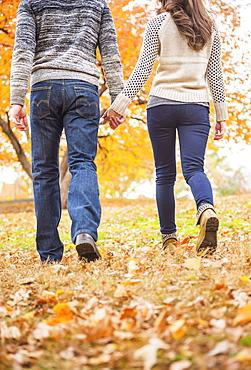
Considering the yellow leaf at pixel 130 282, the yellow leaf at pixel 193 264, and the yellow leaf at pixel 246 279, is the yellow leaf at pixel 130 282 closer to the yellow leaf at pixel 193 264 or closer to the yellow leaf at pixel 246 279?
the yellow leaf at pixel 193 264

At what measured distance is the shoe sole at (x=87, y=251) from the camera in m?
2.57

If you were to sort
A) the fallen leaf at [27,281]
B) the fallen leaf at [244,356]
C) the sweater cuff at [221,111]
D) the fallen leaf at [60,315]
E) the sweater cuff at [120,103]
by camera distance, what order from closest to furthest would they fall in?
the fallen leaf at [244,356], the fallen leaf at [60,315], the fallen leaf at [27,281], the sweater cuff at [120,103], the sweater cuff at [221,111]

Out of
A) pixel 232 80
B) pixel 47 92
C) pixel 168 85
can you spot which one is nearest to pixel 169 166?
pixel 168 85

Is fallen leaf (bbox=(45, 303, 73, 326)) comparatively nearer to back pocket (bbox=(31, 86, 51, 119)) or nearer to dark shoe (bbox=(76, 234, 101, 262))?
dark shoe (bbox=(76, 234, 101, 262))

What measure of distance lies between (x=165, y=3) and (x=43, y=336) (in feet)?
8.02

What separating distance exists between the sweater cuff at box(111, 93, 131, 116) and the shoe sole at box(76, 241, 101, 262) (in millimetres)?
1001

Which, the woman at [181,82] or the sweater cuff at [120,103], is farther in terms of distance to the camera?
the sweater cuff at [120,103]

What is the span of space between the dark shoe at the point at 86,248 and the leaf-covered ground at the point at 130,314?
0.22 ft

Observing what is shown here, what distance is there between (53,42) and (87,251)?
1476 millimetres

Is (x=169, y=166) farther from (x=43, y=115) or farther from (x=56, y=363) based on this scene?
(x=56, y=363)

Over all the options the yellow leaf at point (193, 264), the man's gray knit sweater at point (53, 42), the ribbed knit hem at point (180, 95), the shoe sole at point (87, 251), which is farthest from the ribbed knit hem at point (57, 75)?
the yellow leaf at point (193, 264)

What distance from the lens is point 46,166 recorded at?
117 inches

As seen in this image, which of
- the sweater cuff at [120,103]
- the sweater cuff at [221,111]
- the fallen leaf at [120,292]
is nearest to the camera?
the fallen leaf at [120,292]

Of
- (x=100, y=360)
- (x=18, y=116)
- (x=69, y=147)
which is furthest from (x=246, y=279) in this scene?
(x=18, y=116)
